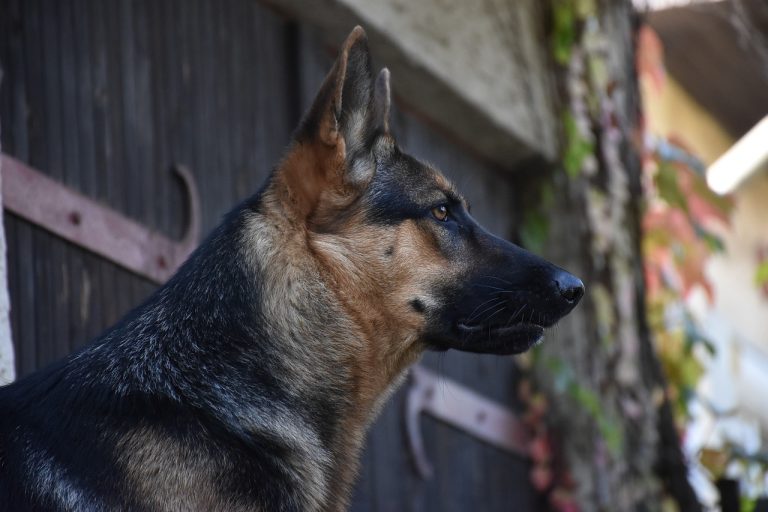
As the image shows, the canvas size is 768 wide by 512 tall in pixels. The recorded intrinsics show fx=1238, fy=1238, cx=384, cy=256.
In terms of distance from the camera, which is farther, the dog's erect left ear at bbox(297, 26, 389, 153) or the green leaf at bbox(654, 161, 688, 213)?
the green leaf at bbox(654, 161, 688, 213)

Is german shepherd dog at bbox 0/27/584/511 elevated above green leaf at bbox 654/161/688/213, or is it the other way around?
german shepherd dog at bbox 0/27/584/511

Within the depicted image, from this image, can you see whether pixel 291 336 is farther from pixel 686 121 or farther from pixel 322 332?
pixel 686 121

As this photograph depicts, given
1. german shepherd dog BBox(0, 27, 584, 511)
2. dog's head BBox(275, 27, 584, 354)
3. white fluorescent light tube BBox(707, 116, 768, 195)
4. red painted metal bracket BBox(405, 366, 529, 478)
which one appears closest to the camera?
german shepherd dog BBox(0, 27, 584, 511)

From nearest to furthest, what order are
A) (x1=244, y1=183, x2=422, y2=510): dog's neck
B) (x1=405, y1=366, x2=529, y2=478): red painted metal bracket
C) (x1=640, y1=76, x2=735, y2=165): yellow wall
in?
(x1=244, y1=183, x2=422, y2=510): dog's neck, (x1=405, y1=366, x2=529, y2=478): red painted metal bracket, (x1=640, y1=76, x2=735, y2=165): yellow wall

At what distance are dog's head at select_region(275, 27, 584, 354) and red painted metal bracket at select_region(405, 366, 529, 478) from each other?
6.77 ft

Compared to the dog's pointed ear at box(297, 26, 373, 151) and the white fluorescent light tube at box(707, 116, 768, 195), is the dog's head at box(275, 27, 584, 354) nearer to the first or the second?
the dog's pointed ear at box(297, 26, 373, 151)

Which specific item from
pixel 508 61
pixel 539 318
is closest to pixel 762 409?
pixel 508 61

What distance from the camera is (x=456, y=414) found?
6316 millimetres

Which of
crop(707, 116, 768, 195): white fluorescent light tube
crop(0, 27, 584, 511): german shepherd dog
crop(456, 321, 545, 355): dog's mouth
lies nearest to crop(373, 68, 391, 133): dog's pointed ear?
crop(0, 27, 584, 511): german shepherd dog

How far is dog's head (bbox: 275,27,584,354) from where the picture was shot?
366 cm

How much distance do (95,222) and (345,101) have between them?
46.1 inches

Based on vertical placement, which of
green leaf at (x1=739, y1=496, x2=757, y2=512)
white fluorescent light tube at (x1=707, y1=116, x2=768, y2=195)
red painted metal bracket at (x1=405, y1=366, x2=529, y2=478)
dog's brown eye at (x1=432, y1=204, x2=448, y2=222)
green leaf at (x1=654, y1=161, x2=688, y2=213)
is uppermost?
dog's brown eye at (x1=432, y1=204, x2=448, y2=222)

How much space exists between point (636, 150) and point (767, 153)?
11.1 feet

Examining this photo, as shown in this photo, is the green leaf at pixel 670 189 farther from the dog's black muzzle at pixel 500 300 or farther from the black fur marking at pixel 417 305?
the black fur marking at pixel 417 305
